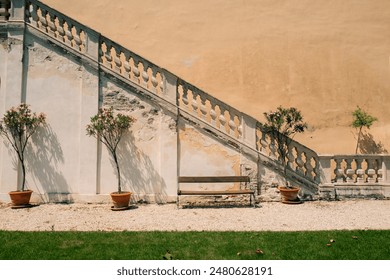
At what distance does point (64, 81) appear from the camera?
8.99 meters

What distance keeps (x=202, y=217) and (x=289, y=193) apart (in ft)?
8.70

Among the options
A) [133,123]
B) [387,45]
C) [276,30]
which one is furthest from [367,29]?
[133,123]

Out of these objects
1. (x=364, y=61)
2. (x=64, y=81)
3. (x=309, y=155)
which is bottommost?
(x=309, y=155)

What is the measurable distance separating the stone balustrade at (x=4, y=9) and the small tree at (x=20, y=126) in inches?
102

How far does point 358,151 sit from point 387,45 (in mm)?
4960

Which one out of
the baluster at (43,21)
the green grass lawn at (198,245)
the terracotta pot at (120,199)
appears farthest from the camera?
the baluster at (43,21)

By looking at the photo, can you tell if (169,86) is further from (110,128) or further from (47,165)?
(47,165)

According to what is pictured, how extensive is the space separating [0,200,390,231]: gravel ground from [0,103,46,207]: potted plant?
371 mm

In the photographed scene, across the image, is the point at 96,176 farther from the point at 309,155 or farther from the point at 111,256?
the point at 309,155

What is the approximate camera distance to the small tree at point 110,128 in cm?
841

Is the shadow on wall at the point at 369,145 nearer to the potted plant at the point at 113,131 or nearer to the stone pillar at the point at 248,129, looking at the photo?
the stone pillar at the point at 248,129

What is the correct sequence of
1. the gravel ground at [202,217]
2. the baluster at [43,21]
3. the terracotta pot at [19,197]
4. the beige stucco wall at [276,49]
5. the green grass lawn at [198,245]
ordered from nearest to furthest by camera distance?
the green grass lawn at [198,245]
the gravel ground at [202,217]
the terracotta pot at [19,197]
the baluster at [43,21]
the beige stucco wall at [276,49]

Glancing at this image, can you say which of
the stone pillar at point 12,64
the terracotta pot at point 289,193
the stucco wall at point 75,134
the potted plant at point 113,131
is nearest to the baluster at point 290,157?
the terracotta pot at point 289,193

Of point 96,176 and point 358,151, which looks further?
point 358,151
